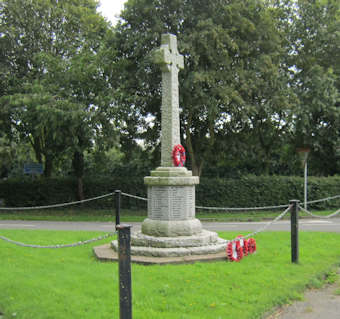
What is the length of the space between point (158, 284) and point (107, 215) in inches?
530

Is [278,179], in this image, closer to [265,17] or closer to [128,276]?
[265,17]

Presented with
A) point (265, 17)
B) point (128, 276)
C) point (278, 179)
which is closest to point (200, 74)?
point (265, 17)

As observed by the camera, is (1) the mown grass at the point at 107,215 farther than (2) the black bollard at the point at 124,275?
Yes

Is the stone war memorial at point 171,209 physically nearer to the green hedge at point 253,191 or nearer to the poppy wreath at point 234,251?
the poppy wreath at point 234,251

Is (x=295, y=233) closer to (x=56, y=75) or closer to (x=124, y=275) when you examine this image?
(x=124, y=275)

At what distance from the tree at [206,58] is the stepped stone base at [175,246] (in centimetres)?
904

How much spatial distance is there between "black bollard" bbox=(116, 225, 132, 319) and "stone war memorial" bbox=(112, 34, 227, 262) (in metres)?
3.58

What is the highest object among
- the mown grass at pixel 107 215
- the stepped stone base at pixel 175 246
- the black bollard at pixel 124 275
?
the black bollard at pixel 124 275

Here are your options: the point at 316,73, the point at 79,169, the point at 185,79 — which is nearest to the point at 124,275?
the point at 185,79

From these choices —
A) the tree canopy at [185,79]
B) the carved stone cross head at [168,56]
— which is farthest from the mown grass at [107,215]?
the carved stone cross head at [168,56]

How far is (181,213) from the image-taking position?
8383 mm

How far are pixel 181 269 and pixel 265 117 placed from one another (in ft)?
52.1

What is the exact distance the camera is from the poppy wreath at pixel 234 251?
7.63m

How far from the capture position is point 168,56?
884cm
